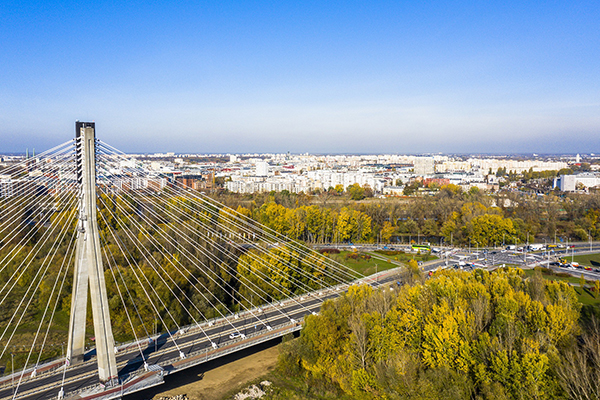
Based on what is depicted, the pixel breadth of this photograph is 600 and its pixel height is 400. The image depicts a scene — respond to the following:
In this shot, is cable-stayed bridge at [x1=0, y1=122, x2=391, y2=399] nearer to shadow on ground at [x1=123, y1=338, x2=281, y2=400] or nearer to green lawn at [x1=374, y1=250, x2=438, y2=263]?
shadow on ground at [x1=123, y1=338, x2=281, y2=400]

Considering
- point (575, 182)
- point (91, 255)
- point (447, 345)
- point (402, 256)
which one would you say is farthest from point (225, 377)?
point (575, 182)

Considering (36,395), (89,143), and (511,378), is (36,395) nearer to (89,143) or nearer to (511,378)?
(89,143)

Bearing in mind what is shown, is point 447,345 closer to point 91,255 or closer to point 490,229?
point 91,255

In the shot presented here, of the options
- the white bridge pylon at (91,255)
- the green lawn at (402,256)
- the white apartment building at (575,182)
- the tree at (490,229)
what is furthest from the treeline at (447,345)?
the white apartment building at (575,182)

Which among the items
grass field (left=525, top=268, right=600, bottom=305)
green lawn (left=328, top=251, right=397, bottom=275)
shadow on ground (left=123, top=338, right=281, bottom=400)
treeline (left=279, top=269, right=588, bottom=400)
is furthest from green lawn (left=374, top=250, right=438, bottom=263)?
shadow on ground (left=123, top=338, right=281, bottom=400)

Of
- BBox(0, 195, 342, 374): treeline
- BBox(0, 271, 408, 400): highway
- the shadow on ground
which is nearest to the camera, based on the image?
BBox(0, 271, 408, 400): highway

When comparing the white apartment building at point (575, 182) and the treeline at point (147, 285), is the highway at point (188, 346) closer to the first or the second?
the treeline at point (147, 285)
